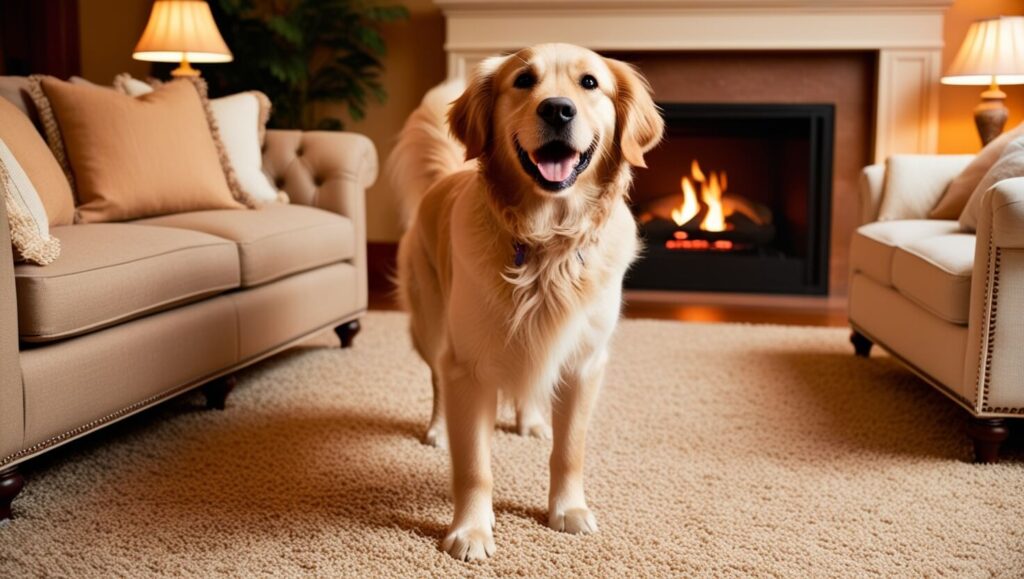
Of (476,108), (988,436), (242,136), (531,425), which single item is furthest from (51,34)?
(988,436)

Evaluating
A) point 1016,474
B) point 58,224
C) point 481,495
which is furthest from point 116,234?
point 1016,474

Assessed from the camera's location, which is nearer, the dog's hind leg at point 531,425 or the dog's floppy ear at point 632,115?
the dog's floppy ear at point 632,115

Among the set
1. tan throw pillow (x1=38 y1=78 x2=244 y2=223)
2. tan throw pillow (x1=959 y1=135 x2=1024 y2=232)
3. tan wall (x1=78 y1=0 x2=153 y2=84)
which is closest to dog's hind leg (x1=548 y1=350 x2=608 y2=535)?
tan throw pillow (x1=959 y1=135 x2=1024 y2=232)

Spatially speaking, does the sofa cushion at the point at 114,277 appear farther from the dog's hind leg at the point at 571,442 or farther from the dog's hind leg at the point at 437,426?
the dog's hind leg at the point at 571,442

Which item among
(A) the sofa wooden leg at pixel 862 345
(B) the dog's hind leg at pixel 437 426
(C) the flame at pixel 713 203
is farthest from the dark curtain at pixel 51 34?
(A) the sofa wooden leg at pixel 862 345

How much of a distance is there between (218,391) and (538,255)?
47.9 inches

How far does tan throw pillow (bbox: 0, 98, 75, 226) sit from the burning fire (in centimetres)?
302

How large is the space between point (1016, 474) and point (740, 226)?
8.60 feet

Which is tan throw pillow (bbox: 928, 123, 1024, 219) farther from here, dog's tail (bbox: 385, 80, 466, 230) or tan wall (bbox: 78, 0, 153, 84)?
tan wall (bbox: 78, 0, 153, 84)

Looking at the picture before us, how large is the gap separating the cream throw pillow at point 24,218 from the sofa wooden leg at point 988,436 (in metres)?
2.01

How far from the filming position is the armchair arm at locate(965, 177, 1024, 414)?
1.89 meters

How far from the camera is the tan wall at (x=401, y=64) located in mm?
4086

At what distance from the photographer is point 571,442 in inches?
66.7

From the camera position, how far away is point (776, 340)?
11.0 feet
